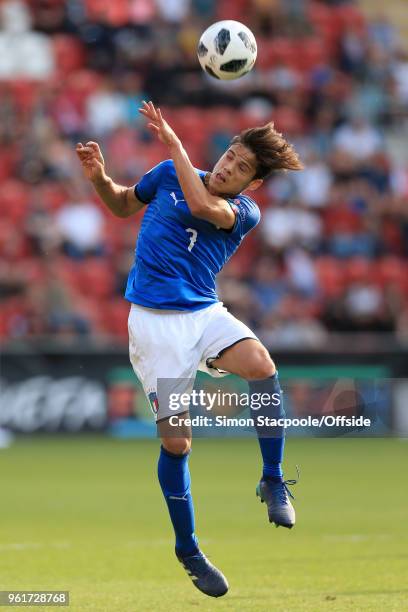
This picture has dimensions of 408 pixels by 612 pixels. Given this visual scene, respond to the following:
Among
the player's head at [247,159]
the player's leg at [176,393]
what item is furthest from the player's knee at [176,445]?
the player's head at [247,159]

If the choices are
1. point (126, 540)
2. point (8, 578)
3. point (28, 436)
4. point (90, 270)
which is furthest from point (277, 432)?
point (90, 270)

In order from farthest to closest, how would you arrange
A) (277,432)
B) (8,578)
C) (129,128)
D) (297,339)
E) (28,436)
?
(129,128)
(297,339)
(28,436)
(8,578)
(277,432)

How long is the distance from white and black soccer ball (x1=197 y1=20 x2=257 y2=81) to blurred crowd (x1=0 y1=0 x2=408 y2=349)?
10.3m

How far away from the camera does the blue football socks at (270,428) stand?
682 cm

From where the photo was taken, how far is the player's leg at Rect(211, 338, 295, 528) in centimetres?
677

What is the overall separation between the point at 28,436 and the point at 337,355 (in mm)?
4498

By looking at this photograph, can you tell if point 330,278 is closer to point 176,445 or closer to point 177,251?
point 177,251

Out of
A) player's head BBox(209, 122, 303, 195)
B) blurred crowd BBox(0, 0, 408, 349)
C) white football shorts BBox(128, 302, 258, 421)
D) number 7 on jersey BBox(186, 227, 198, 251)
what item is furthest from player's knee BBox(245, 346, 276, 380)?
blurred crowd BBox(0, 0, 408, 349)

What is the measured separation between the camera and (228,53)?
25.2 feet

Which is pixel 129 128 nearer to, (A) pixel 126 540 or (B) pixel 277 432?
(A) pixel 126 540

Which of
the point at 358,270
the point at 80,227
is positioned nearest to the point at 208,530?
the point at 80,227

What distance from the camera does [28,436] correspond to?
677 inches

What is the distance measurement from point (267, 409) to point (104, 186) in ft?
5.46

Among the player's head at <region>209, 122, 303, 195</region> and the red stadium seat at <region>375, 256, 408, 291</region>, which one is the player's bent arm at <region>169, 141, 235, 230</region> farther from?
the red stadium seat at <region>375, 256, 408, 291</region>
